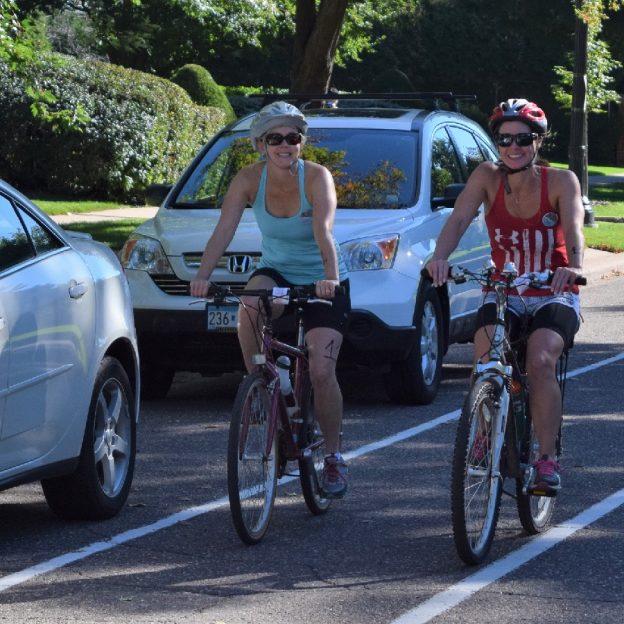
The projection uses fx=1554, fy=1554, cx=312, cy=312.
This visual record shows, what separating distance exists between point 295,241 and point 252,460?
1.03 meters

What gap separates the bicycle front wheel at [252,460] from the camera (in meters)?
5.90

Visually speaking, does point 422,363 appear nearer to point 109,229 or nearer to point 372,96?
point 372,96

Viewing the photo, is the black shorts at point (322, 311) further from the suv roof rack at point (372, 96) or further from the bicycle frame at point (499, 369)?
the suv roof rack at point (372, 96)

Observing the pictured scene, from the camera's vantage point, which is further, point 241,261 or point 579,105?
point 579,105

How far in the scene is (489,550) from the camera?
5988 mm

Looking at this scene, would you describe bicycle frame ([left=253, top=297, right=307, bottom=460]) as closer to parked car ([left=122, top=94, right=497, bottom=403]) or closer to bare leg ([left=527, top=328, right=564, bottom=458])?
bare leg ([left=527, top=328, right=564, bottom=458])

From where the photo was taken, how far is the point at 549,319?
6.08m

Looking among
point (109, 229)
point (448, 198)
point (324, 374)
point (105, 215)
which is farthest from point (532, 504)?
point (105, 215)

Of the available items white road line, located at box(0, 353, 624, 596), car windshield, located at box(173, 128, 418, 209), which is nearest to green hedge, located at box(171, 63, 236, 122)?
car windshield, located at box(173, 128, 418, 209)

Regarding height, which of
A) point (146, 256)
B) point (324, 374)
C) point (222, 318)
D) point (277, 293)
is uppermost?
point (277, 293)

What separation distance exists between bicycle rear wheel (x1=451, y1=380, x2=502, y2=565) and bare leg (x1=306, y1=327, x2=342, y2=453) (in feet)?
2.96

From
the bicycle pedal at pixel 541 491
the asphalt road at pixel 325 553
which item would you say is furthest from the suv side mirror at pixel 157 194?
the bicycle pedal at pixel 541 491

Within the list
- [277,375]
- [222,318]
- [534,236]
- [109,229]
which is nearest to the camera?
[534,236]

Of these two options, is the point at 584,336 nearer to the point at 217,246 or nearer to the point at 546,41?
the point at 217,246
